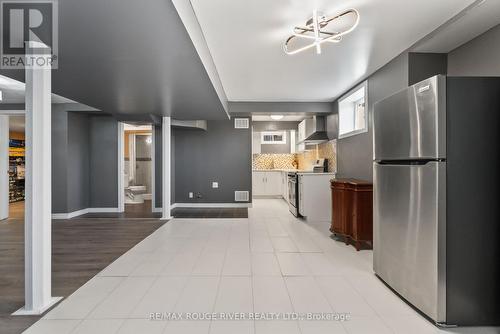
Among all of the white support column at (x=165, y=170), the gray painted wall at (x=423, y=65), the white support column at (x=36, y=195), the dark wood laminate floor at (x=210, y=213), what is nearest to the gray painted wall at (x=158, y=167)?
the dark wood laminate floor at (x=210, y=213)

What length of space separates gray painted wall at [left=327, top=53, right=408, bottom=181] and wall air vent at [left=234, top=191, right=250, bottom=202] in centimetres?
266

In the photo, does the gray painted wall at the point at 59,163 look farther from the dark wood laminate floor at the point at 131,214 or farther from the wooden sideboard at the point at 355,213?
the wooden sideboard at the point at 355,213

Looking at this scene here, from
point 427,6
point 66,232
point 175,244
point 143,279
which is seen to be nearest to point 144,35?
point 143,279

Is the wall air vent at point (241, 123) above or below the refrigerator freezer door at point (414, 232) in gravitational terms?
above

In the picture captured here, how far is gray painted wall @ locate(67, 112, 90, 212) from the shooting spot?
583 cm

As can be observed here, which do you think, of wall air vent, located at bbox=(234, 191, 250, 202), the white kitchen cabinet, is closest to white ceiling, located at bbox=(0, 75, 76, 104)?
wall air vent, located at bbox=(234, 191, 250, 202)

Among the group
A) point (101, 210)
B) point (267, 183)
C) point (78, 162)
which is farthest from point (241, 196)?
point (78, 162)

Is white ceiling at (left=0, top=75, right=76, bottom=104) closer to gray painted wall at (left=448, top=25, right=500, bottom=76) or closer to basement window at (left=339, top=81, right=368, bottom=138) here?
basement window at (left=339, top=81, right=368, bottom=138)

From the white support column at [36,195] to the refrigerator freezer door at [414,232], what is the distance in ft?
9.32

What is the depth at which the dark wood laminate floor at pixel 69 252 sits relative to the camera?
7.59ft

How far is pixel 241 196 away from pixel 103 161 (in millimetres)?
3451

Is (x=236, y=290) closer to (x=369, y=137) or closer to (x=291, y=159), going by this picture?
(x=369, y=137)

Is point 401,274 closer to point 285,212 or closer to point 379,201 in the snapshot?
point 379,201

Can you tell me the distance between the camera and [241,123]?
723 cm
